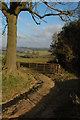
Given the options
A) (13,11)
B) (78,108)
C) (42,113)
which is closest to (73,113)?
(78,108)

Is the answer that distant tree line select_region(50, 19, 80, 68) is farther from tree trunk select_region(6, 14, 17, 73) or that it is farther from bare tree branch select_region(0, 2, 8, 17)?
bare tree branch select_region(0, 2, 8, 17)

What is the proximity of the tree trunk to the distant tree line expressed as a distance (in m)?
7.41

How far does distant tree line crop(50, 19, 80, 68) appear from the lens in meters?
19.6

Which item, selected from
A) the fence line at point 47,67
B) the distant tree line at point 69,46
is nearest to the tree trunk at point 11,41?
the fence line at point 47,67

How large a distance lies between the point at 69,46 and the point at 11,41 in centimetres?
790

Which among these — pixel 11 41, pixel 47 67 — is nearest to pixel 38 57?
pixel 47 67

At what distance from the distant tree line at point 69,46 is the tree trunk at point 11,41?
292 inches

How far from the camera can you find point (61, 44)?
68.0 feet

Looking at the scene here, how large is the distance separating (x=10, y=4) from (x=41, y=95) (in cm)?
751

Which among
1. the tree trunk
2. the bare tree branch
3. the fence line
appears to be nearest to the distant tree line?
the fence line

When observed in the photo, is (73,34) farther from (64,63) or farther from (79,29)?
(64,63)

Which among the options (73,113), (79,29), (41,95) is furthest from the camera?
(79,29)

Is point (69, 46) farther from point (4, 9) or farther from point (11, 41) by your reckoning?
point (4, 9)

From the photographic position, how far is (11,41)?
45.5 ft
